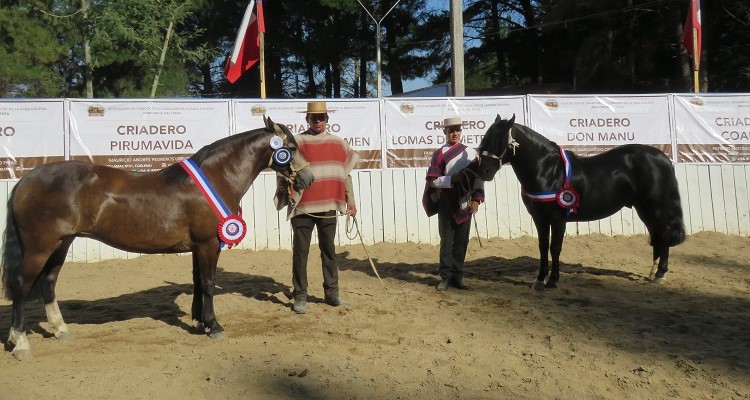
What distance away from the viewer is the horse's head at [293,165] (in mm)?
5750

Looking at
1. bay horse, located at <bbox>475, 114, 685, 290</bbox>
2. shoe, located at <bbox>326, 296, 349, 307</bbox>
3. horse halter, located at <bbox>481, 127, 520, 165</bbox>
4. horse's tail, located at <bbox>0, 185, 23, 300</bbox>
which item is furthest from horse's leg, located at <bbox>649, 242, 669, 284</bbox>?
horse's tail, located at <bbox>0, 185, 23, 300</bbox>

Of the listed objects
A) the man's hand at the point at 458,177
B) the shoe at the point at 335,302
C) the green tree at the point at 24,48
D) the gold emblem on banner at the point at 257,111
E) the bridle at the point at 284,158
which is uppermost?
the green tree at the point at 24,48

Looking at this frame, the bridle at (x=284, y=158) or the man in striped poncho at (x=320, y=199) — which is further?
the man in striped poncho at (x=320, y=199)

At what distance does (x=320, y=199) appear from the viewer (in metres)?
6.34

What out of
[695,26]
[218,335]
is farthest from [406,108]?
[695,26]

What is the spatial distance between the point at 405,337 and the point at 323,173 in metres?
1.91

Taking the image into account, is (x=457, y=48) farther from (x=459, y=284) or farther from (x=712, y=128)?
(x=459, y=284)

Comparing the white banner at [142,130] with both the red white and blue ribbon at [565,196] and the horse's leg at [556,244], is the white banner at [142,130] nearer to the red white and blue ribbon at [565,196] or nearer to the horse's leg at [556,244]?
the red white and blue ribbon at [565,196]

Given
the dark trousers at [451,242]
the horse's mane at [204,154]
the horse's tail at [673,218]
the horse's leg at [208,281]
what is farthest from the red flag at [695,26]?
the horse's leg at [208,281]

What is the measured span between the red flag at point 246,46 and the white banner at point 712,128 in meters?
7.27

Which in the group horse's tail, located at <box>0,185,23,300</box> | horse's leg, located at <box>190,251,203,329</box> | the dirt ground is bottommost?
the dirt ground

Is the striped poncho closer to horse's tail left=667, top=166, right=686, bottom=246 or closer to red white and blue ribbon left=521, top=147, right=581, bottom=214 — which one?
red white and blue ribbon left=521, top=147, right=581, bottom=214

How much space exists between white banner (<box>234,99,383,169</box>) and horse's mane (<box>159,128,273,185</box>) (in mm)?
4182

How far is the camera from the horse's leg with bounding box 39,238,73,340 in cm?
549
